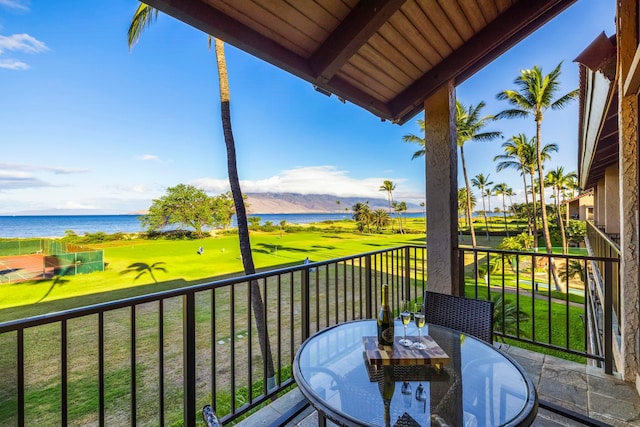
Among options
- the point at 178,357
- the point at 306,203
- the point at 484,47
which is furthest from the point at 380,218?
the point at 484,47

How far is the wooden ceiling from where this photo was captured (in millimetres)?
1785

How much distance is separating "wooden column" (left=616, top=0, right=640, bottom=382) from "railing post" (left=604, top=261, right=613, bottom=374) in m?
0.09

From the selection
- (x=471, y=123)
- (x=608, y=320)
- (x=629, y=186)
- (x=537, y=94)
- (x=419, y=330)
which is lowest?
(x=608, y=320)

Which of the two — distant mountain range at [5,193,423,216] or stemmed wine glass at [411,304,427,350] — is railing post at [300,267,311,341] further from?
distant mountain range at [5,193,423,216]

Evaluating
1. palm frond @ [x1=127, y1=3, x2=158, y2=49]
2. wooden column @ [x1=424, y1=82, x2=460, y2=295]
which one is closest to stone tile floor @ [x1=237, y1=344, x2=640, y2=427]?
wooden column @ [x1=424, y1=82, x2=460, y2=295]

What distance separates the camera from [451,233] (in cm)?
290

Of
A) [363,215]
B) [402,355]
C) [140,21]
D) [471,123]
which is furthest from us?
[363,215]

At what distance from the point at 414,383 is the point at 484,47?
2.76 metres

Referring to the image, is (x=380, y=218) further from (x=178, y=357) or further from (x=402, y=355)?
(x=402, y=355)

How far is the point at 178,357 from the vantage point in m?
7.51

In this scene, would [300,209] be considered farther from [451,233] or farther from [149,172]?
[451,233]

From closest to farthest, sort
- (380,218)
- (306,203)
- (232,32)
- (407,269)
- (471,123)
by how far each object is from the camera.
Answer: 1. (232,32)
2. (407,269)
3. (471,123)
4. (380,218)
5. (306,203)

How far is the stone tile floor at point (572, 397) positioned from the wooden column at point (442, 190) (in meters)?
0.92

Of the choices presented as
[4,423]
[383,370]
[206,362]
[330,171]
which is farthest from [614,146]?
[330,171]
